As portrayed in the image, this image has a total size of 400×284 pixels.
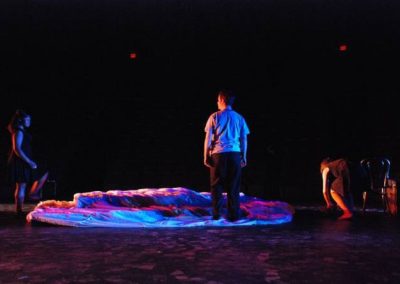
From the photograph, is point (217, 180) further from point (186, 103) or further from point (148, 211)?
point (186, 103)

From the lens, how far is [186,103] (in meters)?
10.0

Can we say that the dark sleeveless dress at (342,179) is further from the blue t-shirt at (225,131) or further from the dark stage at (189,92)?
the dark stage at (189,92)

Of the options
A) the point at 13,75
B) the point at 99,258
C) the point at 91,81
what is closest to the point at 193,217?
the point at 99,258

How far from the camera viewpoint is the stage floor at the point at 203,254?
2607 mm

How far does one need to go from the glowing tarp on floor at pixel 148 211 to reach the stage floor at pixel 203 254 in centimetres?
23

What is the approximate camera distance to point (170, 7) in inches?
317

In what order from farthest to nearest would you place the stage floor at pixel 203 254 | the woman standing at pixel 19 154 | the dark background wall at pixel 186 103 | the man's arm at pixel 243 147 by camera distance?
the dark background wall at pixel 186 103, the woman standing at pixel 19 154, the man's arm at pixel 243 147, the stage floor at pixel 203 254

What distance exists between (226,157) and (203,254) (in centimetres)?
181

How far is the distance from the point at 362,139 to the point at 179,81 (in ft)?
12.3

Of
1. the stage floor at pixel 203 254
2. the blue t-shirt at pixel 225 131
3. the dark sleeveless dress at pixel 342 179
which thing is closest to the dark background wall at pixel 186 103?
the dark sleeveless dress at pixel 342 179

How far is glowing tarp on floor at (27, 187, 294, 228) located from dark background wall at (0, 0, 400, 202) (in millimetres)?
3504

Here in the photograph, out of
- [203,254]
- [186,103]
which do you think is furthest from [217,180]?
[186,103]

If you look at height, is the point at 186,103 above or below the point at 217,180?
above

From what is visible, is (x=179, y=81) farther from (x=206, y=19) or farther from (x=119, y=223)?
(x=119, y=223)
